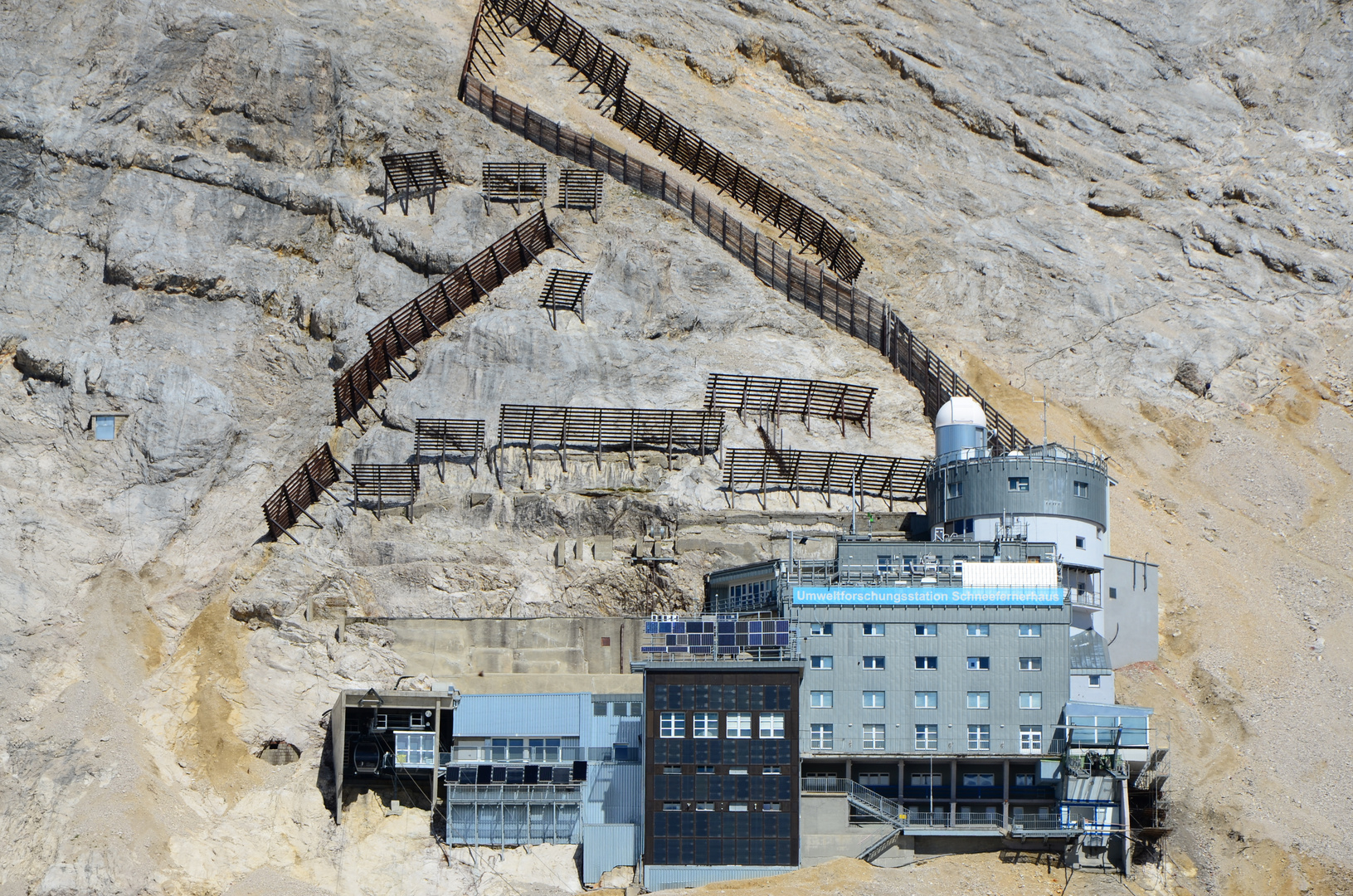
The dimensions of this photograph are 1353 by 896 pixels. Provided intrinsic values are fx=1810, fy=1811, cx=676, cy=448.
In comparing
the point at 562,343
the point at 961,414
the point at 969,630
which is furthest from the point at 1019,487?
the point at 562,343

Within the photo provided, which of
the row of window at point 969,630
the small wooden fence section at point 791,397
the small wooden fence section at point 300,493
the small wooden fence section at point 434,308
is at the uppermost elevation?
the small wooden fence section at point 434,308

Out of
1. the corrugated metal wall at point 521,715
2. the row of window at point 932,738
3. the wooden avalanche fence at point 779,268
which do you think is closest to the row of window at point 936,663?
the row of window at point 932,738

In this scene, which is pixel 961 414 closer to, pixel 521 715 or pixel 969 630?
pixel 969 630

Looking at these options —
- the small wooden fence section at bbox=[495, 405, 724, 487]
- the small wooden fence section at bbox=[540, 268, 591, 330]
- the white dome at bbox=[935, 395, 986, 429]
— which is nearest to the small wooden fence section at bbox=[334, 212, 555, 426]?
the small wooden fence section at bbox=[540, 268, 591, 330]

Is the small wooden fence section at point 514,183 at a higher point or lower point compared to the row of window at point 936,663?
higher

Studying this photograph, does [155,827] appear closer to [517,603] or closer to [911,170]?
[517,603]

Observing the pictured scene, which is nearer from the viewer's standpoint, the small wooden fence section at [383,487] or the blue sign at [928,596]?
the blue sign at [928,596]

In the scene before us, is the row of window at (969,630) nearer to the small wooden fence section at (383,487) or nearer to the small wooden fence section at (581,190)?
the small wooden fence section at (383,487)
